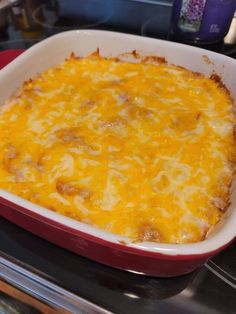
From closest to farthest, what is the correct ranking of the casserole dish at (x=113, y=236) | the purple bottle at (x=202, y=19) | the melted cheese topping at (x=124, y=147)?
the casserole dish at (x=113, y=236) → the melted cheese topping at (x=124, y=147) → the purple bottle at (x=202, y=19)

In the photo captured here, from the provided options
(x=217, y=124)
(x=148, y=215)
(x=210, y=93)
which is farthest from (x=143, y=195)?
(x=210, y=93)

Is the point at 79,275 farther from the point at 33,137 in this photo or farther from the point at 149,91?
the point at 149,91

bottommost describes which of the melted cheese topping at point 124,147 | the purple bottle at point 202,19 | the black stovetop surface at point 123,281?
the black stovetop surface at point 123,281

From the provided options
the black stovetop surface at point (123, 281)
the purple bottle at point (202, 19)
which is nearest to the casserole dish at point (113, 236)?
the black stovetop surface at point (123, 281)

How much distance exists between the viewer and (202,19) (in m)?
1.27

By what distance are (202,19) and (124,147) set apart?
651 millimetres

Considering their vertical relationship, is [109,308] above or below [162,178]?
below

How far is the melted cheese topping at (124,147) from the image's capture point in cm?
77

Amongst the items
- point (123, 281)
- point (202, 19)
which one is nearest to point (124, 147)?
point (123, 281)

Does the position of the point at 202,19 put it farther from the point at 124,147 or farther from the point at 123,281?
the point at 123,281

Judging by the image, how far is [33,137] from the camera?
0.95 metres

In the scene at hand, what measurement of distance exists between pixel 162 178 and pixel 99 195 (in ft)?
0.51

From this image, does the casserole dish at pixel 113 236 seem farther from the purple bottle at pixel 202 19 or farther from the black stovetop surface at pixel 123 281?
the purple bottle at pixel 202 19

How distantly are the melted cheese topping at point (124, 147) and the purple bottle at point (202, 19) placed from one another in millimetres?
239
